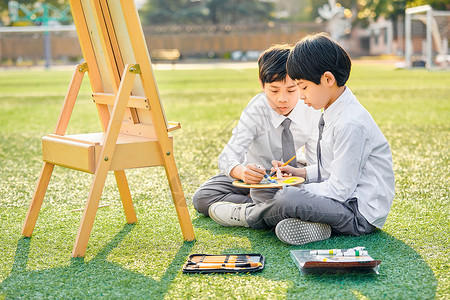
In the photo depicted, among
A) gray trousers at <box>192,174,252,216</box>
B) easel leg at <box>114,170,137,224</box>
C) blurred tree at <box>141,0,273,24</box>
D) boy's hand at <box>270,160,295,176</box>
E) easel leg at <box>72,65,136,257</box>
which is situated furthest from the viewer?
blurred tree at <box>141,0,273,24</box>

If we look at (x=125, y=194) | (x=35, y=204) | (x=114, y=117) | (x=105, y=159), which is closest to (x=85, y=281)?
(x=105, y=159)

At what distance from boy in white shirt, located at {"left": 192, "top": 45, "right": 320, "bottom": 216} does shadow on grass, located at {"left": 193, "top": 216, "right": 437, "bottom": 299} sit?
40 cm

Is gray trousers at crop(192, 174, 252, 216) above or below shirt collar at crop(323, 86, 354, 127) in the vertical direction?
below

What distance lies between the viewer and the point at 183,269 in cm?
256

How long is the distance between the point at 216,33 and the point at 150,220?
45469 millimetres

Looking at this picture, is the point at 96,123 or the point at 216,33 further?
the point at 216,33

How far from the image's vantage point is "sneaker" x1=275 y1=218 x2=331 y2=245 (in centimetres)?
294

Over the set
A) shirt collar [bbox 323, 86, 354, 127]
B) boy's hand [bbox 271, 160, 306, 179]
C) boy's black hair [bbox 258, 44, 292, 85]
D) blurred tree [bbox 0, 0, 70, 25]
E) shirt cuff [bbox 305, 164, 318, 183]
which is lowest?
blurred tree [bbox 0, 0, 70, 25]

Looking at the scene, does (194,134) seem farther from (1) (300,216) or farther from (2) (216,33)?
(2) (216,33)

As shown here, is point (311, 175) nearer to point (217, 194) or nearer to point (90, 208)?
point (217, 194)

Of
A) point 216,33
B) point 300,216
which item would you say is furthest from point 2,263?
point 216,33

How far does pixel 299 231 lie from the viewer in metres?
2.96

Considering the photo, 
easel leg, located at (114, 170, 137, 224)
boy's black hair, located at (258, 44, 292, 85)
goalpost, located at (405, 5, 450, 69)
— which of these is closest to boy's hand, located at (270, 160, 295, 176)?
boy's black hair, located at (258, 44, 292, 85)

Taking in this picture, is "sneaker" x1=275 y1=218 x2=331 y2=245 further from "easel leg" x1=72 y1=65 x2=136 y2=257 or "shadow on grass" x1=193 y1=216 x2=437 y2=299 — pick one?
"easel leg" x1=72 y1=65 x2=136 y2=257
